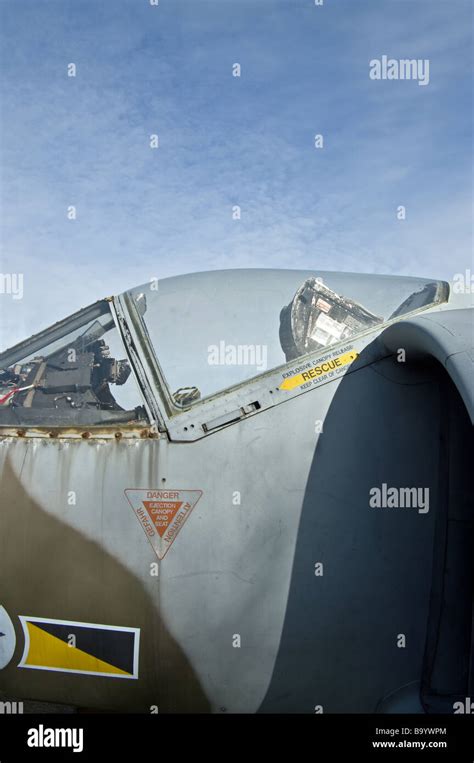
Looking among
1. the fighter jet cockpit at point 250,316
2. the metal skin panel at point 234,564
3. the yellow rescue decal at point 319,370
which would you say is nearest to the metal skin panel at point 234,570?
the metal skin panel at point 234,564

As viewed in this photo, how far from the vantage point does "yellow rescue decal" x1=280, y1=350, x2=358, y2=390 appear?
11.7ft

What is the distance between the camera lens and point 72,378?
3844mm

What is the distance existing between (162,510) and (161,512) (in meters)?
0.01

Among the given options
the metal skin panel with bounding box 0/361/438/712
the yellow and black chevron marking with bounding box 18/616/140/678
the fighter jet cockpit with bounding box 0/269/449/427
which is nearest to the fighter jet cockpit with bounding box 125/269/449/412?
the fighter jet cockpit with bounding box 0/269/449/427

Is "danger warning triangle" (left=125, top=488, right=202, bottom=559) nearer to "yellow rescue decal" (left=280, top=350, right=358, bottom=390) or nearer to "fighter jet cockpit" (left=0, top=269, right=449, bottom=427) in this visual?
"fighter jet cockpit" (left=0, top=269, right=449, bottom=427)

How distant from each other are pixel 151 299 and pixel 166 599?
2.06 metres

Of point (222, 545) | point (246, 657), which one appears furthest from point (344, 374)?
point (246, 657)

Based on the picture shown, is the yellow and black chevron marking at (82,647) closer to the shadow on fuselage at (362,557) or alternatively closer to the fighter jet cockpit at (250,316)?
the shadow on fuselage at (362,557)

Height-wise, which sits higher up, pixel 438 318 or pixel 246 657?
pixel 438 318

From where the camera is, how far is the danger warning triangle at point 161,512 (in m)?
3.34

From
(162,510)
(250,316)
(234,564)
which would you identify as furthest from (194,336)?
(234,564)

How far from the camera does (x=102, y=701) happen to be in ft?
11.2

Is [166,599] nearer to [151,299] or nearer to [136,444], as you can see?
[136,444]

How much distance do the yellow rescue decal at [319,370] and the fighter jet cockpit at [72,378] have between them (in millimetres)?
968
